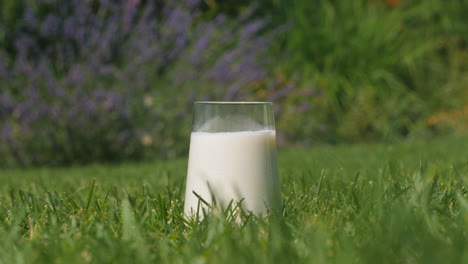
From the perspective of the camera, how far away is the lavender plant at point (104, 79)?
177 inches

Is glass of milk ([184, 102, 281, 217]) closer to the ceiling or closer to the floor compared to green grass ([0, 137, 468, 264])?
closer to the ceiling

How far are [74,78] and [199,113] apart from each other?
319 centimetres

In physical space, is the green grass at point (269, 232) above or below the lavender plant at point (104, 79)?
below

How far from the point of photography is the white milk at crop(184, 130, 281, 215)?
1.50 metres

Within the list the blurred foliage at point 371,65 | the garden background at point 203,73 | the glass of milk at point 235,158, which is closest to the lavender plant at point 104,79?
the garden background at point 203,73

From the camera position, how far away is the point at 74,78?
4.48 m

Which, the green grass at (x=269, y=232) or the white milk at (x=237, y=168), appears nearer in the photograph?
the green grass at (x=269, y=232)

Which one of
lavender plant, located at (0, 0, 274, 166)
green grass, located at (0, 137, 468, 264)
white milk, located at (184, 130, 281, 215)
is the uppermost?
lavender plant, located at (0, 0, 274, 166)

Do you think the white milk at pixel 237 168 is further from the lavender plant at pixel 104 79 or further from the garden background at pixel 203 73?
the lavender plant at pixel 104 79

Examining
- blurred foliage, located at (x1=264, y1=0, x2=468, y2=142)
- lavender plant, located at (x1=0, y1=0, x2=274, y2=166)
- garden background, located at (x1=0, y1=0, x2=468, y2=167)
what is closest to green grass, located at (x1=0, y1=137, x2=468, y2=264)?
garden background, located at (x1=0, y1=0, x2=468, y2=167)

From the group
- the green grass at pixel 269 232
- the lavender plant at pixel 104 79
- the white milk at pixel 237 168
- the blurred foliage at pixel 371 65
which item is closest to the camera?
the green grass at pixel 269 232

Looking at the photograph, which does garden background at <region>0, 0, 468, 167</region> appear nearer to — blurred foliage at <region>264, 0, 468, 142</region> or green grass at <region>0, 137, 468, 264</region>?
blurred foliage at <region>264, 0, 468, 142</region>

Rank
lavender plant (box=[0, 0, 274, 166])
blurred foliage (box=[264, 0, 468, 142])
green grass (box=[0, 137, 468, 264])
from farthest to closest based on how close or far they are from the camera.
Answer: blurred foliage (box=[264, 0, 468, 142])
lavender plant (box=[0, 0, 274, 166])
green grass (box=[0, 137, 468, 264])

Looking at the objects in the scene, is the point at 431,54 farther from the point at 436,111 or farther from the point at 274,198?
the point at 274,198
